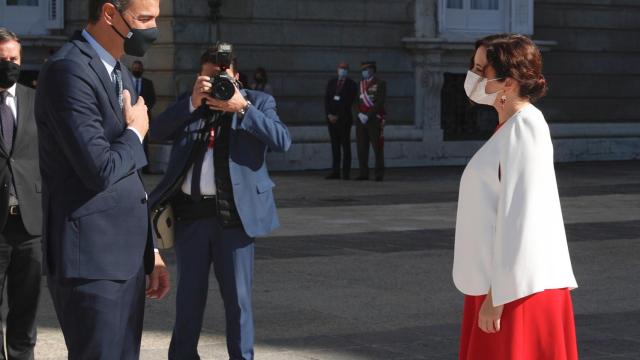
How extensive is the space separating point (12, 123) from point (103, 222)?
8.94ft

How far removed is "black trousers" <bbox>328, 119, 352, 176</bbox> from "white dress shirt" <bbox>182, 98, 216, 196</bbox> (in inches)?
557

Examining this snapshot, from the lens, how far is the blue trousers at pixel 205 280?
7.06 metres

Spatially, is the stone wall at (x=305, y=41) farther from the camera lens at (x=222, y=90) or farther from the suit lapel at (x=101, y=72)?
the suit lapel at (x=101, y=72)

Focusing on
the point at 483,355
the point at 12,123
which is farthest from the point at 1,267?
the point at 483,355

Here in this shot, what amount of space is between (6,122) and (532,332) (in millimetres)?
3324

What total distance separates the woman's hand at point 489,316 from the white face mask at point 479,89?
70 centimetres

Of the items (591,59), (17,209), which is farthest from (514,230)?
(591,59)

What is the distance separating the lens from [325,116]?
909 inches

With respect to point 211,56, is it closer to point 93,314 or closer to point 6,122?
point 6,122

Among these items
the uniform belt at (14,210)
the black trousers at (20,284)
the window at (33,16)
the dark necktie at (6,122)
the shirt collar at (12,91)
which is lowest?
the black trousers at (20,284)

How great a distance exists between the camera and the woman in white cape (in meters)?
4.99

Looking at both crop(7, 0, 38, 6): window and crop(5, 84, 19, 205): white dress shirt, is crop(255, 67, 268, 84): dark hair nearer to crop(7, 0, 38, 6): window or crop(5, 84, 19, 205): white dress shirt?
crop(7, 0, 38, 6): window

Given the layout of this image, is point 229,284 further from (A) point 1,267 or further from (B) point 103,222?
(B) point 103,222

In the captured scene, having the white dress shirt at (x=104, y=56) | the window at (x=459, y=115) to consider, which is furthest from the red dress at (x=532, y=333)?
the window at (x=459, y=115)
